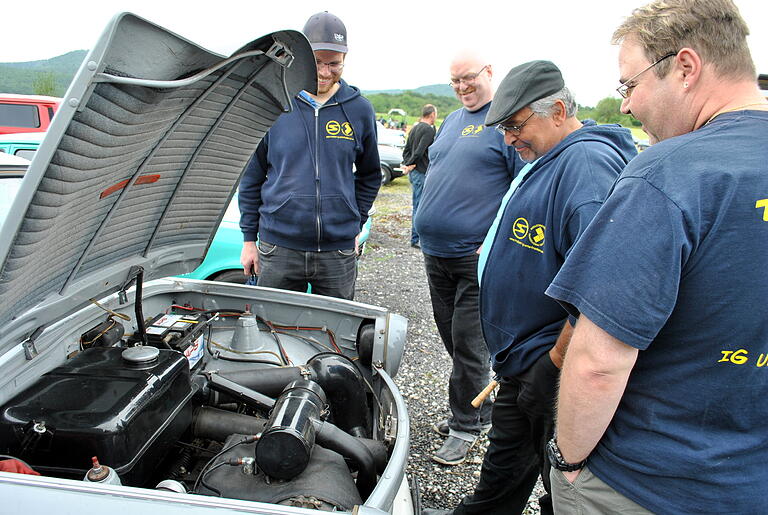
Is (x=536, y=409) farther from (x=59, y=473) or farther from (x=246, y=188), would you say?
(x=246, y=188)

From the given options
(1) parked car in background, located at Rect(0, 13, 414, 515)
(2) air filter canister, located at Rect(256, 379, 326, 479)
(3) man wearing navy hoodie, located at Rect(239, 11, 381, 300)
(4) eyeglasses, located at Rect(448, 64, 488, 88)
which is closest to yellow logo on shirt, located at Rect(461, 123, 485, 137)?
(4) eyeglasses, located at Rect(448, 64, 488, 88)

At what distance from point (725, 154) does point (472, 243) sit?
184 cm

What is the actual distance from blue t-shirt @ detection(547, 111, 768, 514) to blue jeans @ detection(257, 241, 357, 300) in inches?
80.4

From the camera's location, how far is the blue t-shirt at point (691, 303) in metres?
1.06

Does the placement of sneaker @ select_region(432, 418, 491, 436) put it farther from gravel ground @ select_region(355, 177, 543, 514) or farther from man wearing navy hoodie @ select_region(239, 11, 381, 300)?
man wearing navy hoodie @ select_region(239, 11, 381, 300)

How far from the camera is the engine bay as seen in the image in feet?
4.60

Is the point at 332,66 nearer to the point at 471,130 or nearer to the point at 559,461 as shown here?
the point at 471,130

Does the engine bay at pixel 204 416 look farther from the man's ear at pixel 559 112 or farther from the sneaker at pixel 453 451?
the man's ear at pixel 559 112

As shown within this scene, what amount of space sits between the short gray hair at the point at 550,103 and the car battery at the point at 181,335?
163 cm

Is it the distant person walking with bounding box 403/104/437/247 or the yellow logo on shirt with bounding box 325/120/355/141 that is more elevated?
the yellow logo on shirt with bounding box 325/120/355/141

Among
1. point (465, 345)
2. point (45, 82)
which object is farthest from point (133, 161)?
point (45, 82)

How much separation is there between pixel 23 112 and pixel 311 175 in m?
9.78

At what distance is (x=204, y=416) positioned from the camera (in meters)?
1.82

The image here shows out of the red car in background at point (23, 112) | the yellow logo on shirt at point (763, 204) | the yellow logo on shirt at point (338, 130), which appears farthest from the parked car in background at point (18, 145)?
the yellow logo on shirt at point (763, 204)
